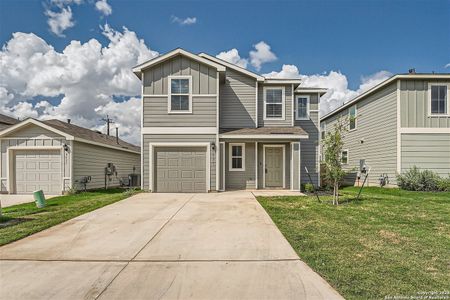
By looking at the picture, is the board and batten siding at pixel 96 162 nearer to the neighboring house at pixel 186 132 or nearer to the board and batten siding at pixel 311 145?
the neighboring house at pixel 186 132

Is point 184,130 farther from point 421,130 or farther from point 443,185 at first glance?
point 443,185

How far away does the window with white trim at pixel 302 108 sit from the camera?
15.0 m

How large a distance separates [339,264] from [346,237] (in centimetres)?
149

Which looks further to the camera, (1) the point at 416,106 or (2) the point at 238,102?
(2) the point at 238,102

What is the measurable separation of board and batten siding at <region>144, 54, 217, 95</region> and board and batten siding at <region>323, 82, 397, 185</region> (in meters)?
8.01

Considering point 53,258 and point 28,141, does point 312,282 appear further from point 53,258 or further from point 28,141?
point 28,141

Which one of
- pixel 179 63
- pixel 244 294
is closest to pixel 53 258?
pixel 244 294

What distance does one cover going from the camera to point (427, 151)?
13.1 m

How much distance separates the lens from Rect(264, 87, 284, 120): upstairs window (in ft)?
45.6

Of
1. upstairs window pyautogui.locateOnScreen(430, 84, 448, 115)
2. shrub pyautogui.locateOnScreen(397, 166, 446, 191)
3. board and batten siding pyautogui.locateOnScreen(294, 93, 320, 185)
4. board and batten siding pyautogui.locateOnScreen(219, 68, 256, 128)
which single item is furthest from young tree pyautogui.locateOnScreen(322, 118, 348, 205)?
upstairs window pyautogui.locateOnScreen(430, 84, 448, 115)

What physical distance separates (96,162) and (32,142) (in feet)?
10.5

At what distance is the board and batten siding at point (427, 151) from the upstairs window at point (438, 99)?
1189mm

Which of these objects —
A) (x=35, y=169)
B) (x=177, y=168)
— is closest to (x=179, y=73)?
(x=177, y=168)

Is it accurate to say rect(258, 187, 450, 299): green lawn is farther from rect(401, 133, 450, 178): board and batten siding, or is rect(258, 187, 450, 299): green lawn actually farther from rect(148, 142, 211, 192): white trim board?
rect(401, 133, 450, 178): board and batten siding
